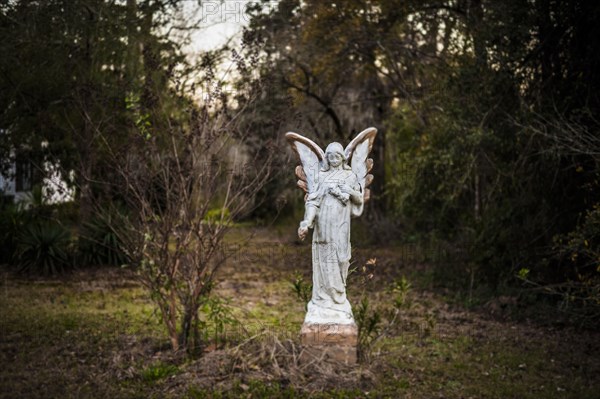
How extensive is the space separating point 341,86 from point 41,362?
12566 mm

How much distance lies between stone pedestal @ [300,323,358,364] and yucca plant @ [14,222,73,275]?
7740 mm

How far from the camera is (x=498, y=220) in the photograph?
10461mm

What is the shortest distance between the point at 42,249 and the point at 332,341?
8100 millimetres

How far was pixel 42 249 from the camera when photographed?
41.1 feet

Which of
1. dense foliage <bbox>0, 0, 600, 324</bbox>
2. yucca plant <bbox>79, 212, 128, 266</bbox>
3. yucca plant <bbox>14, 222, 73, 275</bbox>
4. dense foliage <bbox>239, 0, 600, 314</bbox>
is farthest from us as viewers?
yucca plant <bbox>79, 212, 128, 266</bbox>

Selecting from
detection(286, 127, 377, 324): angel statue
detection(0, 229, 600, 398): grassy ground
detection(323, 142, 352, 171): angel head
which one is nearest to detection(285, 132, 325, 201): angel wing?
detection(286, 127, 377, 324): angel statue

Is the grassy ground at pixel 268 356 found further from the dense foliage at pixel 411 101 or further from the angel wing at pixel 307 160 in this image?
the angel wing at pixel 307 160

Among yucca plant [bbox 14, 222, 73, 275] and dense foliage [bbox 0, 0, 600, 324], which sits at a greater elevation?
dense foliage [bbox 0, 0, 600, 324]

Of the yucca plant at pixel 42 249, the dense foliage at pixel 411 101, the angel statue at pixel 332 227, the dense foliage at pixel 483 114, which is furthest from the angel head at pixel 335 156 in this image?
the yucca plant at pixel 42 249

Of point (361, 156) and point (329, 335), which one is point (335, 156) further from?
point (329, 335)

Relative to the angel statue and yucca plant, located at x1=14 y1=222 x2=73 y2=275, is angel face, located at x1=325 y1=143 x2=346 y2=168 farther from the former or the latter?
yucca plant, located at x1=14 y1=222 x2=73 y2=275

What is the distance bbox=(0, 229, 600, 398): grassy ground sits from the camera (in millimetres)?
6176

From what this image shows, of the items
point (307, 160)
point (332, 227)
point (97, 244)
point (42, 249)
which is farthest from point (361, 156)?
point (42, 249)

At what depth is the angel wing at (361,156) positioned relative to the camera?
22.5 ft
